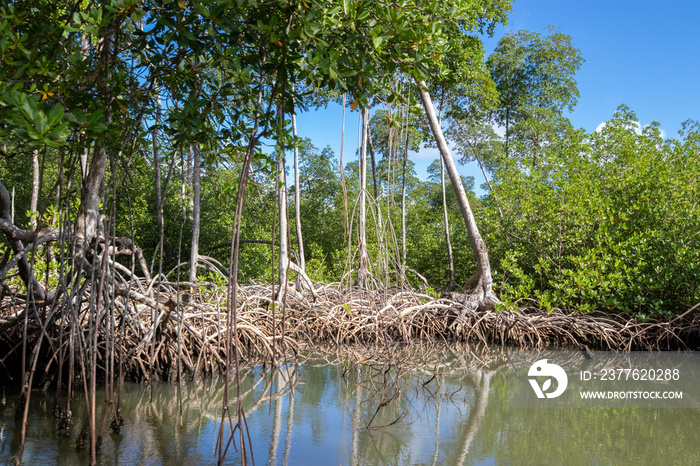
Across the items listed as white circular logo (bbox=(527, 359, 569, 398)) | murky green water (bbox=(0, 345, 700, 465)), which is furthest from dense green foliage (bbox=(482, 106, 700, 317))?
murky green water (bbox=(0, 345, 700, 465))

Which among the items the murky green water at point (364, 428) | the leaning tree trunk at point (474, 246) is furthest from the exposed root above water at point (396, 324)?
the murky green water at point (364, 428)

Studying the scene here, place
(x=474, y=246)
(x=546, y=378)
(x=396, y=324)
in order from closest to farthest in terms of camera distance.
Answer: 1. (x=546, y=378)
2. (x=396, y=324)
3. (x=474, y=246)

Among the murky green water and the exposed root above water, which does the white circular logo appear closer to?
the murky green water

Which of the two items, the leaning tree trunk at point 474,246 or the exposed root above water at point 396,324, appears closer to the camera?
the exposed root above water at point 396,324

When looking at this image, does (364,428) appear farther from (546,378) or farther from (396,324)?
(396,324)

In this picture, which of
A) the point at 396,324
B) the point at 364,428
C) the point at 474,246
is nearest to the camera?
the point at 364,428

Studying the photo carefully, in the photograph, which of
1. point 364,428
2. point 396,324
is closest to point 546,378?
point 396,324

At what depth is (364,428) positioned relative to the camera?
319 centimetres

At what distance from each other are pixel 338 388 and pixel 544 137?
13.5 meters

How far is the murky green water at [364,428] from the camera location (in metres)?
2.76

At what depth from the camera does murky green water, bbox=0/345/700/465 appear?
9.05ft

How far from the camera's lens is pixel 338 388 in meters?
4.25

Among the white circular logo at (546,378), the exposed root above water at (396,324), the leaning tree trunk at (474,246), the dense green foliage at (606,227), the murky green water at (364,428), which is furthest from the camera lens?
the leaning tree trunk at (474,246)

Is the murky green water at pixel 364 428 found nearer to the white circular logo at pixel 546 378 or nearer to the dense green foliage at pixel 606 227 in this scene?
the white circular logo at pixel 546 378
